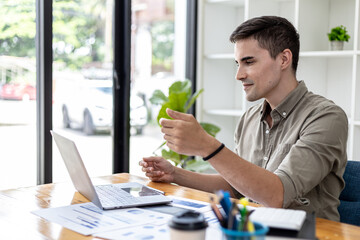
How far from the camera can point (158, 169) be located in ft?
5.89

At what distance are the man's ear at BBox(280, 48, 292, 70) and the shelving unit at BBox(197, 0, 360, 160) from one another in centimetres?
101

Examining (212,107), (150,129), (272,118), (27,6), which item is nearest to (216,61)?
(212,107)

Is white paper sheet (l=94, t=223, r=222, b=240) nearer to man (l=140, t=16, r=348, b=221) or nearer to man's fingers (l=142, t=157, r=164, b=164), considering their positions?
man (l=140, t=16, r=348, b=221)

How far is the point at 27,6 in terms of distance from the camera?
2.69 metres

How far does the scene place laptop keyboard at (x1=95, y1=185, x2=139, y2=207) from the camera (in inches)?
55.2

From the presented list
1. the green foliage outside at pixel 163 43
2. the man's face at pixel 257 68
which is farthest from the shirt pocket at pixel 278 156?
the green foliage outside at pixel 163 43

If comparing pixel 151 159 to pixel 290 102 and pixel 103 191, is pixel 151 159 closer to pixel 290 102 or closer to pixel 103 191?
pixel 103 191

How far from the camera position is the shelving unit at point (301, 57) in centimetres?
274

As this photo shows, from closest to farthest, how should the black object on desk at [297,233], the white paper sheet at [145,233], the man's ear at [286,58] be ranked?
the black object on desk at [297,233] → the white paper sheet at [145,233] → the man's ear at [286,58]

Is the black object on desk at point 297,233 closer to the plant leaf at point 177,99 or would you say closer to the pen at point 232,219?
the pen at point 232,219

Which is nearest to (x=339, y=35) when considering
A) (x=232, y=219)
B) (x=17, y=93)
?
(x=17, y=93)

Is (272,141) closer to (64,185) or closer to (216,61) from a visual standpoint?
(64,185)

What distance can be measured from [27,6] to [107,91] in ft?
2.55

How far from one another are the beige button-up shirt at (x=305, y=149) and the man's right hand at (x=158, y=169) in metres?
0.34
